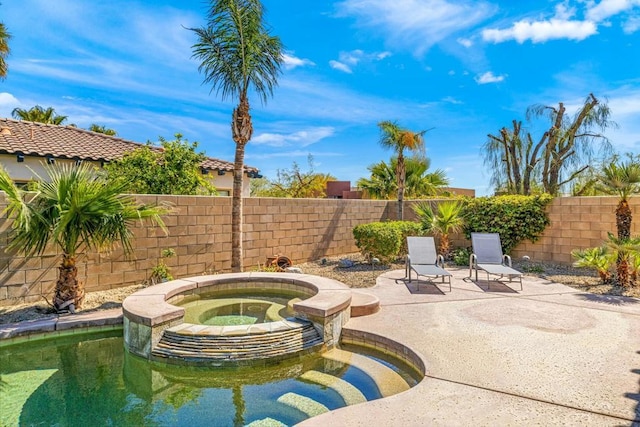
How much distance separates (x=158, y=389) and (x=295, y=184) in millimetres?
20057

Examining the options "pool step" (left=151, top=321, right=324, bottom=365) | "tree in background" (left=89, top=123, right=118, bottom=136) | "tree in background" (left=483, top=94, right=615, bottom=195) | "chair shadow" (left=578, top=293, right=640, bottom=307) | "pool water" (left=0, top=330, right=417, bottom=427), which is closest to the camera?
"pool water" (left=0, top=330, right=417, bottom=427)

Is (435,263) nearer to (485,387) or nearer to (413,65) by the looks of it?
(485,387)

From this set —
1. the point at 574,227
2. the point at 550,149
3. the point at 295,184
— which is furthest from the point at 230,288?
the point at 295,184

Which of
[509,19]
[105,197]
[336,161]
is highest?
[509,19]

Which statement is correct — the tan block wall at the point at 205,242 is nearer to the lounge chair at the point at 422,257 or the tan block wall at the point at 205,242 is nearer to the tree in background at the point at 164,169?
the tree in background at the point at 164,169

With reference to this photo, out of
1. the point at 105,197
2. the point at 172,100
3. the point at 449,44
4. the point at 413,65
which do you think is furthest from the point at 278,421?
the point at 172,100

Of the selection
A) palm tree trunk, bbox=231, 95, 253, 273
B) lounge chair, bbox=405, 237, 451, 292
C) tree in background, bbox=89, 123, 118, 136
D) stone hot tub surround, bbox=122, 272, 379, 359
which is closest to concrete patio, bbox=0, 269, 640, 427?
stone hot tub surround, bbox=122, 272, 379, 359

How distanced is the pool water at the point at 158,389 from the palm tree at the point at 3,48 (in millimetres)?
8295

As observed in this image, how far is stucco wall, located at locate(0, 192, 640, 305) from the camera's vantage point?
6660mm

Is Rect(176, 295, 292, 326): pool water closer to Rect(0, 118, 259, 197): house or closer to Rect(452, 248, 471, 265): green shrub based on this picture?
Rect(452, 248, 471, 265): green shrub

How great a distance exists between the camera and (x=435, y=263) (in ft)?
29.2

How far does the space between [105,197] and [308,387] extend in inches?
177

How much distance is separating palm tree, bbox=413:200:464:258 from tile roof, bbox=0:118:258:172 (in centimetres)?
815

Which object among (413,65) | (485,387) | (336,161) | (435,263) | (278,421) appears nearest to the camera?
(278,421)
